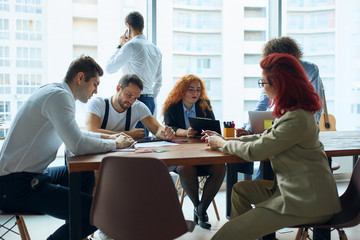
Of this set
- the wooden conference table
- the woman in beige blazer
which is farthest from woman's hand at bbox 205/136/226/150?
the woman in beige blazer

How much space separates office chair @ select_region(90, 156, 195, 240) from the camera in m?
1.35

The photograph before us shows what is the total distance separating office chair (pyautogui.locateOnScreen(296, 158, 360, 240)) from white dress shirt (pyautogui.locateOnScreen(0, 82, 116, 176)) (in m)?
1.12

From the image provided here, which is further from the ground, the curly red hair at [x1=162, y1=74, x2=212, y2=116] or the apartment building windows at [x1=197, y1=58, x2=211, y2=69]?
the apartment building windows at [x1=197, y1=58, x2=211, y2=69]

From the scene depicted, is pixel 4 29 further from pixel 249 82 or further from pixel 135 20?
pixel 249 82

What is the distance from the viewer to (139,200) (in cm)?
137

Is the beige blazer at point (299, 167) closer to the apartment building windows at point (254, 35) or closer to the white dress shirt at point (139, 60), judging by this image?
the white dress shirt at point (139, 60)

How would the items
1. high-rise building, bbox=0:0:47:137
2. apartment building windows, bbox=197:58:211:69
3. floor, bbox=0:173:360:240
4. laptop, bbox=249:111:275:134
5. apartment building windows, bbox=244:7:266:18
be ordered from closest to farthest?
1. laptop, bbox=249:111:275:134
2. floor, bbox=0:173:360:240
3. high-rise building, bbox=0:0:47:137
4. apartment building windows, bbox=197:58:211:69
5. apartment building windows, bbox=244:7:266:18

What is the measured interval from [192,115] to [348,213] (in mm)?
1681

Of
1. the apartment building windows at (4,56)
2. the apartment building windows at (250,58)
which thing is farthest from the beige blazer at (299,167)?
the apartment building windows at (250,58)

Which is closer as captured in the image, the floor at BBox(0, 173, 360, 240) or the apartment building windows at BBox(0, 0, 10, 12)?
the floor at BBox(0, 173, 360, 240)

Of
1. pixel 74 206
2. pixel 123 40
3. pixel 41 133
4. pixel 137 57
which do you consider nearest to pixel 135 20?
pixel 123 40

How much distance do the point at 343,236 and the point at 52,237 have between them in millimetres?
1496

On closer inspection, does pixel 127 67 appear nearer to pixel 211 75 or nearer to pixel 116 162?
pixel 211 75

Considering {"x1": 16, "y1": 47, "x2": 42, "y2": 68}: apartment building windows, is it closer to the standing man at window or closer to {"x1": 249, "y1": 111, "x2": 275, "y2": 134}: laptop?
the standing man at window
